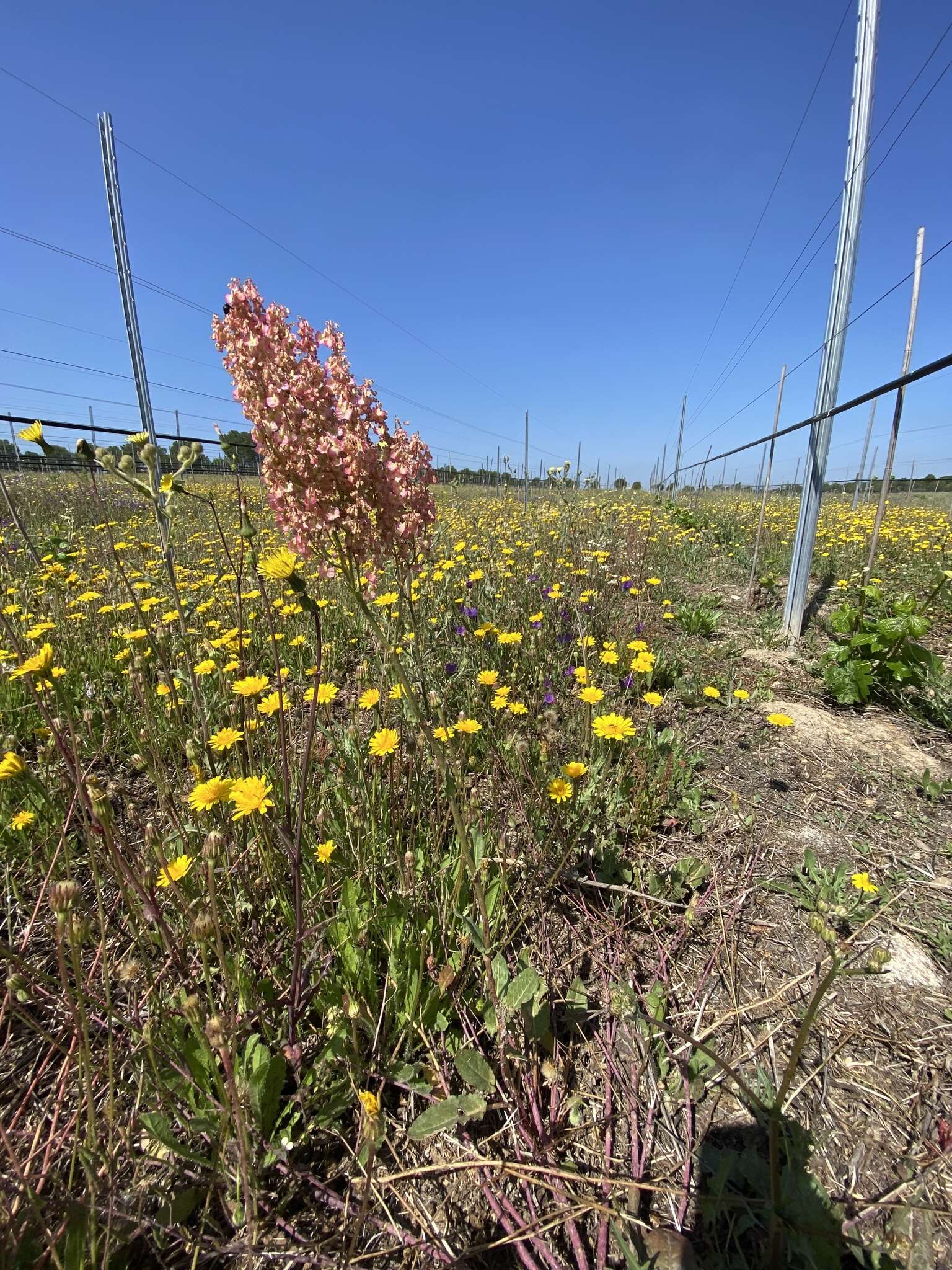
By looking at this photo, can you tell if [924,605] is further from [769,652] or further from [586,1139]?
[586,1139]

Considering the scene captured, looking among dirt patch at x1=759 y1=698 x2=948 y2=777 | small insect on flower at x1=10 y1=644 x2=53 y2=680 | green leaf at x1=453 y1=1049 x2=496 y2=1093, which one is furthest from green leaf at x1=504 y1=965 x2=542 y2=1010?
dirt patch at x1=759 y1=698 x2=948 y2=777

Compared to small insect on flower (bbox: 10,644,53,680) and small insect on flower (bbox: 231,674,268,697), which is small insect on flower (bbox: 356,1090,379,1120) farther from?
small insect on flower (bbox: 10,644,53,680)

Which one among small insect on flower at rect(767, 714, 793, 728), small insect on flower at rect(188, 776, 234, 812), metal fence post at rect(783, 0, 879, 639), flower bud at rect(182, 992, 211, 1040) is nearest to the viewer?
flower bud at rect(182, 992, 211, 1040)

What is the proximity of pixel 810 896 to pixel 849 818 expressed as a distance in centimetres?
50

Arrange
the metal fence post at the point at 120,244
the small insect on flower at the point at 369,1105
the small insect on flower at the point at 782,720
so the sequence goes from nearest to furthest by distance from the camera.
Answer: the small insect on flower at the point at 369,1105 → the small insect on flower at the point at 782,720 → the metal fence post at the point at 120,244

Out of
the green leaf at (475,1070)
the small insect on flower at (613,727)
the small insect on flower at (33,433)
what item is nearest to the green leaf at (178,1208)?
the green leaf at (475,1070)

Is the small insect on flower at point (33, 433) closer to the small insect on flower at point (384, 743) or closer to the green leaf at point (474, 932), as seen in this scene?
the small insect on flower at point (384, 743)

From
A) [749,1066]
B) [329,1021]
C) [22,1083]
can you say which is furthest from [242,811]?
[749,1066]

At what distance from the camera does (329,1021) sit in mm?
1145

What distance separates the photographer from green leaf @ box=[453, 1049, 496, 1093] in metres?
1.08

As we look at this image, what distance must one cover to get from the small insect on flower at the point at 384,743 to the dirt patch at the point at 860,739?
6.25 ft

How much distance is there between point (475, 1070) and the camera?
1.09 metres

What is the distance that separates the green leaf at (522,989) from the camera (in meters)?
1.16

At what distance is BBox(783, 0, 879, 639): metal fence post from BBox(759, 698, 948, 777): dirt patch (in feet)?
3.72
